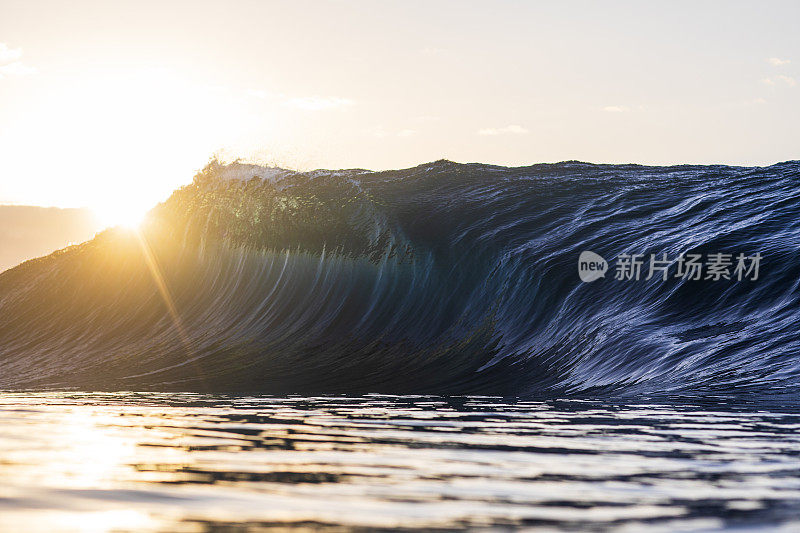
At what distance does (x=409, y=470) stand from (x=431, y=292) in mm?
13363

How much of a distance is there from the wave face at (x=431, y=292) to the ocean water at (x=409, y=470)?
→ 3.39 metres

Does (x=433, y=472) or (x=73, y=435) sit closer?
(x=433, y=472)

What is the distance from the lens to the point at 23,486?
12.3ft

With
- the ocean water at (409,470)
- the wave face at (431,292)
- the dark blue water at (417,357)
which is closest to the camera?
the ocean water at (409,470)

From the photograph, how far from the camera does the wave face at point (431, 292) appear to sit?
1195cm

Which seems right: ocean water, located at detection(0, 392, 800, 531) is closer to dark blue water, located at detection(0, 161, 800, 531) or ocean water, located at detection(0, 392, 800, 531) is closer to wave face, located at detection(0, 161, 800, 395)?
dark blue water, located at detection(0, 161, 800, 531)

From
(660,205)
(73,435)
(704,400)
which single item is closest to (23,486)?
(73,435)

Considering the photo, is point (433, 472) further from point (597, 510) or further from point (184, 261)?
point (184, 261)

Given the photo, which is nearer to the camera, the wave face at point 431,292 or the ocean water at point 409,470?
the ocean water at point 409,470

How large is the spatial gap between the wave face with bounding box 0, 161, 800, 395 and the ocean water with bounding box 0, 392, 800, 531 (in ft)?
11.1

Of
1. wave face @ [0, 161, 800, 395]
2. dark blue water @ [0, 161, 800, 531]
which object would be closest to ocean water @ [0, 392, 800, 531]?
dark blue water @ [0, 161, 800, 531]

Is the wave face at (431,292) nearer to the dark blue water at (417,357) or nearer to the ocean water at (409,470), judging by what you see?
the dark blue water at (417,357)

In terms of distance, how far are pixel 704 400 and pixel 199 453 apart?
4.87 metres

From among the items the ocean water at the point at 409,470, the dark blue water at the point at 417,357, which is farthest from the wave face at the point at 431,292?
the ocean water at the point at 409,470
